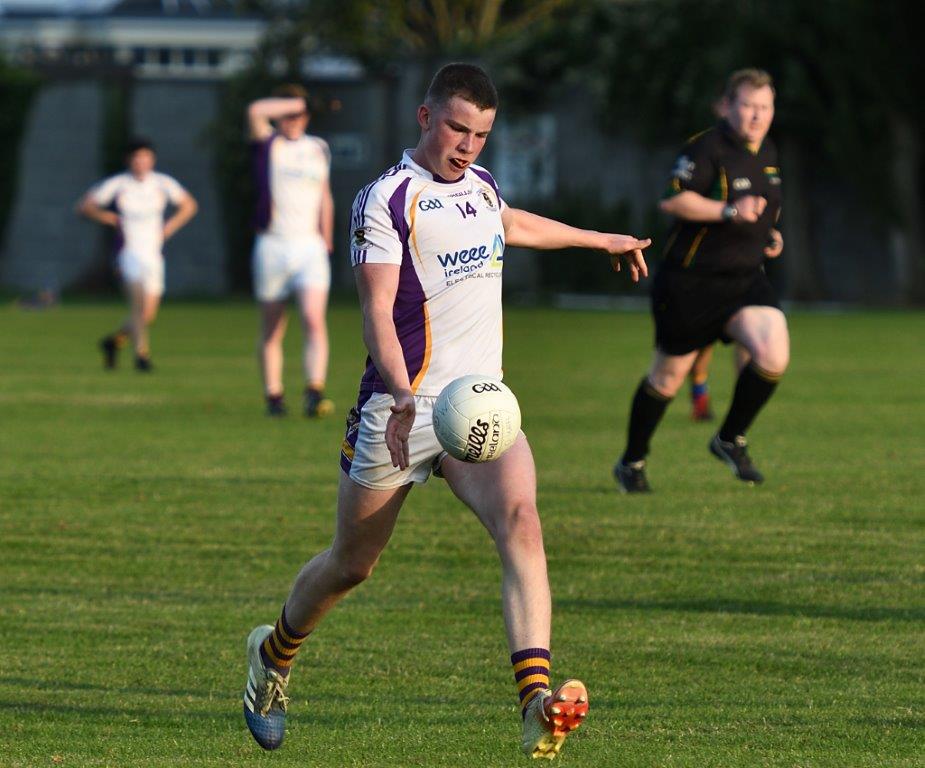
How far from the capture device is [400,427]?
214 inches

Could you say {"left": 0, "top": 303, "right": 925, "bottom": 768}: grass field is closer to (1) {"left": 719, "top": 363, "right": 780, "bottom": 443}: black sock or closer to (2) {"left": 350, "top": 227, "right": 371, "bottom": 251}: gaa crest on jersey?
(1) {"left": 719, "top": 363, "right": 780, "bottom": 443}: black sock

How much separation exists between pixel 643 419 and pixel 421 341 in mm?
5289

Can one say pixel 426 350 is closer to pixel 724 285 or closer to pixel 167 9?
pixel 724 285

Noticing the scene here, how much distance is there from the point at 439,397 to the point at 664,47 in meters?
37.1

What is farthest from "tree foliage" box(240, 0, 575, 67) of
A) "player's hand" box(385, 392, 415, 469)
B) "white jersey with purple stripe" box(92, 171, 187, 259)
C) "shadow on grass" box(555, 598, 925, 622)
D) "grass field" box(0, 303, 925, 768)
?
"player's hand" box(385, 392, 415, 469)

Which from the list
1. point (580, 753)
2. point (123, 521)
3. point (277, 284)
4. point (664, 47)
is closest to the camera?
point (580, 753)

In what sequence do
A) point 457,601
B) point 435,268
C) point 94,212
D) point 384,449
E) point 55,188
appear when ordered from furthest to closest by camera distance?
point 55,188, point 94,212, point 457,601, point 435,268, point 384,449

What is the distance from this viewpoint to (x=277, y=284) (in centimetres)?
1578

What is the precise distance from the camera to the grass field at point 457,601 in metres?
5.66

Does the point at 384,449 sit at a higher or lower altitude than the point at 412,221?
lower

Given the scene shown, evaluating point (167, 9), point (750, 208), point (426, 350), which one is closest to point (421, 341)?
point (426, 350)

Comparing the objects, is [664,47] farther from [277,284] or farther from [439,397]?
[439,397]

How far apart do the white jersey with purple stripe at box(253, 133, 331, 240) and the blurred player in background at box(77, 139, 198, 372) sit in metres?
4.98

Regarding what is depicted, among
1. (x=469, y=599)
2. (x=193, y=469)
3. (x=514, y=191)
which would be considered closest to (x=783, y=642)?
(x=469, y=599)
